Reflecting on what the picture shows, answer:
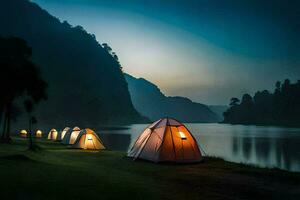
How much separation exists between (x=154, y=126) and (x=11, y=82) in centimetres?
1704

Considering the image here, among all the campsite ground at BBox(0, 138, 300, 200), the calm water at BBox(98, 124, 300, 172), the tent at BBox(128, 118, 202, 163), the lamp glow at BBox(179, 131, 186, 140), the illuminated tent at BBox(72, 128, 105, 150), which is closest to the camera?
the campsite ground at BBox(0, 138, 300, 200)

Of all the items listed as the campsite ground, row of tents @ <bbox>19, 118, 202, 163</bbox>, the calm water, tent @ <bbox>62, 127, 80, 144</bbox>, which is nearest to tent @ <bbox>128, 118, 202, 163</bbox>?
row of tents @ <bbox>19, 118, 202, 163</bbox>

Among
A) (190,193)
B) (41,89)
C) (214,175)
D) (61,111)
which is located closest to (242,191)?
(190,193)

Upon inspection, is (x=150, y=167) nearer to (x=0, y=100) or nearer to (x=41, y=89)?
(x=41, y=89)

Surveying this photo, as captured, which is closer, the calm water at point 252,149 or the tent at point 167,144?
the tent at point 167,144

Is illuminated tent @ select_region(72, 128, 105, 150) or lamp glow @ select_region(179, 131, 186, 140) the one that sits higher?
lamp glow @ select_region(179, 131, 186, 140)

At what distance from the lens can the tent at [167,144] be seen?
22.3m

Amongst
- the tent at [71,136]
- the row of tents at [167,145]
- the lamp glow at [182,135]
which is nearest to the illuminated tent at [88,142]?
the tent at [71,136]

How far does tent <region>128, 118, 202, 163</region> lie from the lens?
2227cm

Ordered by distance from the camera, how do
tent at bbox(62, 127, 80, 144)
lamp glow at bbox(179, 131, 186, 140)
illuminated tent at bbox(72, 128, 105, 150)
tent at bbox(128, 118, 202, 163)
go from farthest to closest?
1. tent at bbox(62, 127, 80, 144)
2. illuminated tent at bbox(72, 128, 105, 150)
3. lamp glow at bbox(179, 131, 186, 140)
4. tent at bbox(128, 118, 202, 163)

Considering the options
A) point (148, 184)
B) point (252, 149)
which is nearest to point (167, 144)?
point (148, 184)

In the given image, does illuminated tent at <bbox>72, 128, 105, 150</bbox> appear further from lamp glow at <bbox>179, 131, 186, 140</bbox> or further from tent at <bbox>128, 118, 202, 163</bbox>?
lamp glow at <bbox>179, 131, 186, 140</bbox>

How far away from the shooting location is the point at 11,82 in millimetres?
33062

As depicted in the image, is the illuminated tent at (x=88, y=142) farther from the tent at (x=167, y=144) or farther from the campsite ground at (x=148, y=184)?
the campsite ground at (x=148, y=184)
